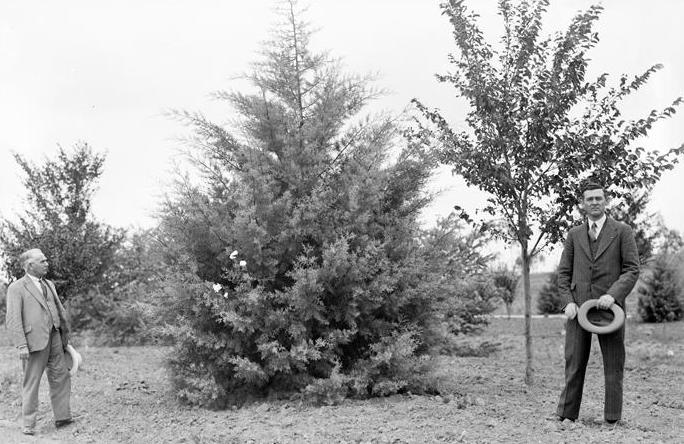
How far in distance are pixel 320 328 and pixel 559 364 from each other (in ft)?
22.0

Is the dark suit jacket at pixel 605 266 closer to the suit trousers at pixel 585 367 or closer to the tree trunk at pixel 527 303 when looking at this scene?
the suit trousers at pixel 585 367

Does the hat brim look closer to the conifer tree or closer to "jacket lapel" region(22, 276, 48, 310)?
the conifer tree

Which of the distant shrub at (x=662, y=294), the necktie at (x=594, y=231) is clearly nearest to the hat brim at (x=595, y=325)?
the necktie at (x=594, y=231)

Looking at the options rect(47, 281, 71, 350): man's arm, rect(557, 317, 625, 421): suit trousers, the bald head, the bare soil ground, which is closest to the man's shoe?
the bare soil ground

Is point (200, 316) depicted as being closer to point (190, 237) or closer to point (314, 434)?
point (190, 237)

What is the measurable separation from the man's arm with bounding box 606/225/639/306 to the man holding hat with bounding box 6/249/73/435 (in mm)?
5634

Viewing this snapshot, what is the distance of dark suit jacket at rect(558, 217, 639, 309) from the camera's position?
6715mm

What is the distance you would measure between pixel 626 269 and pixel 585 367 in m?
0.99

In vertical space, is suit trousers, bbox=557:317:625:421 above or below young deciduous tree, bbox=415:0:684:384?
below

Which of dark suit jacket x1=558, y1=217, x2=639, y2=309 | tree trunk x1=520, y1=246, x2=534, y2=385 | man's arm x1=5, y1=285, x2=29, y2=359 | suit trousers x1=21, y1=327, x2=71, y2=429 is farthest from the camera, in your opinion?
tree trunk x1=520, y1=246, x2=534, y2=385

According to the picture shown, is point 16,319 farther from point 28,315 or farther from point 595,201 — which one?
point 595,201

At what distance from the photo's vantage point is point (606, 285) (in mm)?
6812

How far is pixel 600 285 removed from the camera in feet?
22.4

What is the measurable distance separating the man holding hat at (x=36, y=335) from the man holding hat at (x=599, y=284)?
5188 mm
